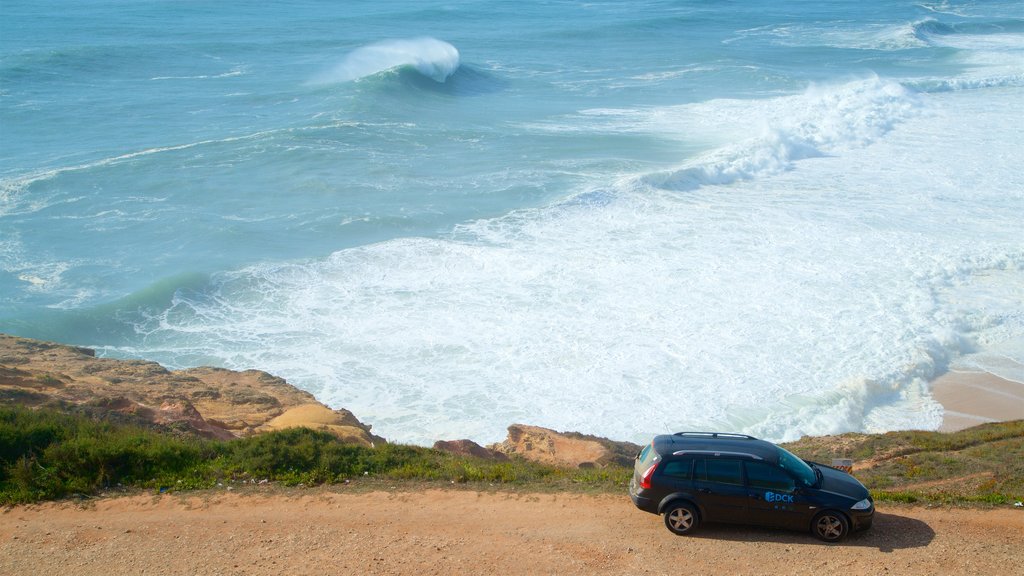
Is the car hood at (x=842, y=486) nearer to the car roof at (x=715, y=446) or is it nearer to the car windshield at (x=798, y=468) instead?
the car windshield at (x=798, y=468)

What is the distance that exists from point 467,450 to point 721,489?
18.4ft

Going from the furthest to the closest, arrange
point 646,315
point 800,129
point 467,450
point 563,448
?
point 800,129
point 646,315
point 563,448
point 467,450

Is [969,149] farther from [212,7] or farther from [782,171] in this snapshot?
[212,7]

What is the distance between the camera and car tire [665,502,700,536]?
10203 millimetres

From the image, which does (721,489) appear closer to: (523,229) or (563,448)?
(563,448)

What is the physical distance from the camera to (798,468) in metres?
10.4

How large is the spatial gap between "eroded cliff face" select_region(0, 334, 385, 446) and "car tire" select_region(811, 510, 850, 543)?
709 cm

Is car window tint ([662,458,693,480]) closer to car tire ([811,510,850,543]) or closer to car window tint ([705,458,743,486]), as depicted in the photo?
car window tint ([705,458,743,486])

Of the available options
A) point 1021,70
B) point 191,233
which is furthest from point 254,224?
point 1021,70

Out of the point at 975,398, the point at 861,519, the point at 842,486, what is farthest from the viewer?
the point at 975,398

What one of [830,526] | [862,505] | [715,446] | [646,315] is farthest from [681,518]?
[646,315]

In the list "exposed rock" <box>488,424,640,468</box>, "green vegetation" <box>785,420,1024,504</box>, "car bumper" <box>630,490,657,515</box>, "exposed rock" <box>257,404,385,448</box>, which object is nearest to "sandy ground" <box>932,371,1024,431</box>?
"green vegetation" <box>785,420,1024,504</box>

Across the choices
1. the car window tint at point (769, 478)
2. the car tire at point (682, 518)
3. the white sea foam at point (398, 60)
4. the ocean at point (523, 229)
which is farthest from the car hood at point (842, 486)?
the white sea foam at point (398, 60)

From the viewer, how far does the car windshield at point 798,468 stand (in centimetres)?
1021
